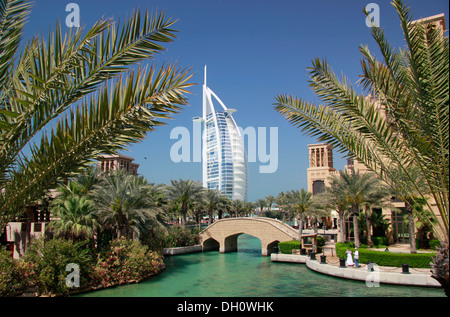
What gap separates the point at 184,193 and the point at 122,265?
788 inches

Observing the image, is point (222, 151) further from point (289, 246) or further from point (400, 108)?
point (400, 108)

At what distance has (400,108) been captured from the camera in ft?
18.8

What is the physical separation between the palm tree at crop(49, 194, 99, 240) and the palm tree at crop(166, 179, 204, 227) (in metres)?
19.6

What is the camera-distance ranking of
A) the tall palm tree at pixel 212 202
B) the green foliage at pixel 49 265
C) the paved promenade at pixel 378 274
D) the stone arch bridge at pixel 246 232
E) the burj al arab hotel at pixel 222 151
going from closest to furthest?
the green foliage at pixel 49 265
the paved promenade at pixel 378 274
the stone arch bridge at pixel 246 232
the tall palm tree at pixel 212 202
the burj al arab hotel at pixel 222 151

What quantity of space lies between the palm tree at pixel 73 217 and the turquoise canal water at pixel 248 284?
351 cm

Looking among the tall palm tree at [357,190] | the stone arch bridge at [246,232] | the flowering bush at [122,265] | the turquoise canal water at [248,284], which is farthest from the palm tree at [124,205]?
the tall palm tree at [357,190]

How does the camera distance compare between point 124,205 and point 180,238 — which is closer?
point 124,205

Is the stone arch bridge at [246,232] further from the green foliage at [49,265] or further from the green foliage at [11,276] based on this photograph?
the green foliage at [11,276]

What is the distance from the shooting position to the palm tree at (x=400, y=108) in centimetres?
516

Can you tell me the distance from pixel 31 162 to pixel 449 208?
218 inches

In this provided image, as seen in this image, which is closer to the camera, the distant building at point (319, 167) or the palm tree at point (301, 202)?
the palm tree at point (301, 202)

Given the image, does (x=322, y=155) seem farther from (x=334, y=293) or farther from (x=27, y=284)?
(x=27, y=284)

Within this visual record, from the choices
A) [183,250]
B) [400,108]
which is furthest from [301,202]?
[400,108]
